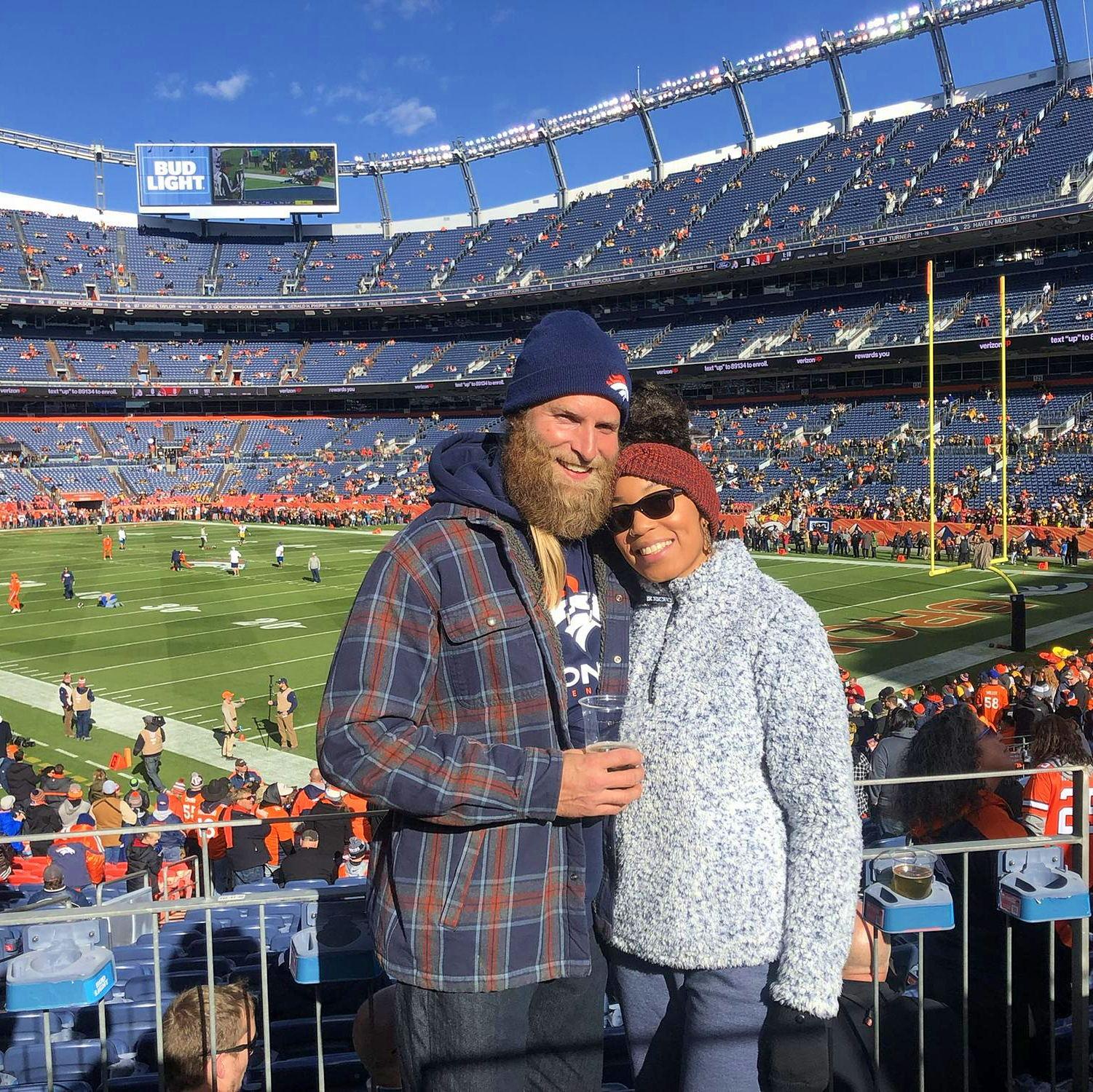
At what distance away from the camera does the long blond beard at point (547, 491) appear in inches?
84.4

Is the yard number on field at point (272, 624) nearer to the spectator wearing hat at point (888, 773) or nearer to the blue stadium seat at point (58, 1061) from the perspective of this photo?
the spectator wearing hat at point (888, 773)

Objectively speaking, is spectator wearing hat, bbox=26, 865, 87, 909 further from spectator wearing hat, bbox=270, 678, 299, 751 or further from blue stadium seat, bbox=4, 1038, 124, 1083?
spectator wearing hat, bbox=270, 678, 299, 751

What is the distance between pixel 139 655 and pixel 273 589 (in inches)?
314

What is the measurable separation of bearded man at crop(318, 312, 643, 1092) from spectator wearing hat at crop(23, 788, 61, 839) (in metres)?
7.95

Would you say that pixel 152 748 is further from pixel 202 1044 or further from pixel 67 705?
pixel 202 1044

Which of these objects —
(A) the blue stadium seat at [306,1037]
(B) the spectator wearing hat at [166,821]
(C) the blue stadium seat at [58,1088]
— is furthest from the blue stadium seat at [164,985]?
(B) the spectator wearing hat at [166,821]

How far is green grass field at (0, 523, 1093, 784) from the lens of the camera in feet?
48.5

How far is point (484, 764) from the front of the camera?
1.88m

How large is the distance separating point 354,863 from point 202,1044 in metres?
4.69

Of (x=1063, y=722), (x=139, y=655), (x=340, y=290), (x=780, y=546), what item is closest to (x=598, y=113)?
(x=340, y=290)

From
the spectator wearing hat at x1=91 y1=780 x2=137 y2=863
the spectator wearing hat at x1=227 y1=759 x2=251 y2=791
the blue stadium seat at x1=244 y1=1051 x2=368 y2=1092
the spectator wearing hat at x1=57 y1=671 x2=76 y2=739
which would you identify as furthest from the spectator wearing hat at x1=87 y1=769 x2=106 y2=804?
the blue stadium seat at x1=244 y1=1051 x2=368 y2=1092

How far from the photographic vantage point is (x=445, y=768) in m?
1.87

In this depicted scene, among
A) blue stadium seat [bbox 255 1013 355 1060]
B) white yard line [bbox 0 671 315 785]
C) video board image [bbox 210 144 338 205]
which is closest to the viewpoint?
blue stadium seat [bbox 255 1013 355 1060]

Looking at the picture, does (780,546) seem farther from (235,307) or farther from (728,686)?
(235,307)
